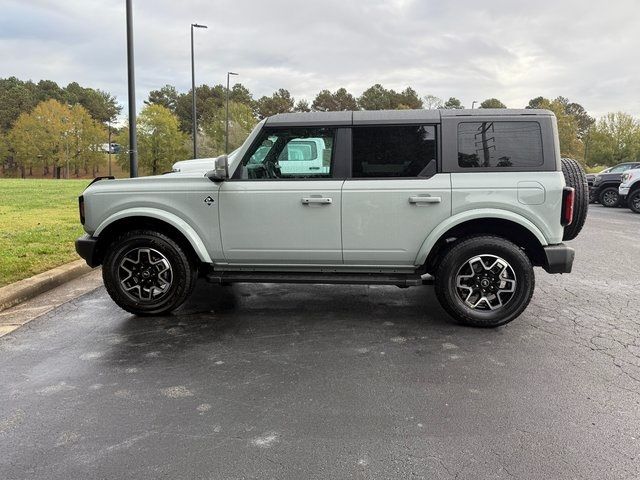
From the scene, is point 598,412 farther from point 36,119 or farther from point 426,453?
point 36,119

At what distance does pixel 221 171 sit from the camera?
4.51 metres

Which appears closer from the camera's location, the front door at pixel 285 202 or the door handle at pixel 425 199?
the door handle at pixel 425 199

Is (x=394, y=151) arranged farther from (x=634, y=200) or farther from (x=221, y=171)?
(x=634, y=200)

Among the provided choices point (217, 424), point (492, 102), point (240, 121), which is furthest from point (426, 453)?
point (492, 102)

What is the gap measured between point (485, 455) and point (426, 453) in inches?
11.9

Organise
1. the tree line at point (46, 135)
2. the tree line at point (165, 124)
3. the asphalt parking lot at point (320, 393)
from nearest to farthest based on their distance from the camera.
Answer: the asphalt parking lot at point (320, 393), the tree line at point (165, 124), the tree line at point (46, 135)

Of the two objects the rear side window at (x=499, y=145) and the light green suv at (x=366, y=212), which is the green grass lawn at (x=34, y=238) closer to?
the light green suv at (x=366, y=212)

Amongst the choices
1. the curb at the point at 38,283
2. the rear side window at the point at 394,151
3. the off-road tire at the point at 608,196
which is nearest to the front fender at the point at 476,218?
the rear side window at the point at 394,151

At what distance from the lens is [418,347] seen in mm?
4008

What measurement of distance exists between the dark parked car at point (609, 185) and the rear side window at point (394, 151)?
17483 mm

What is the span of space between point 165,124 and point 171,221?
61.2 metres

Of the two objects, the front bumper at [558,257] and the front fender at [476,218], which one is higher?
the front fender at [476,218]

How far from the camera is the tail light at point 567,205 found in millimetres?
4234

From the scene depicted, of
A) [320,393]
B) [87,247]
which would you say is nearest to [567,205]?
[320,393]
